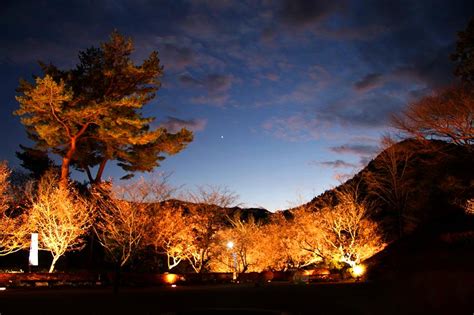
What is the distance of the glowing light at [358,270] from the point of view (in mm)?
33969

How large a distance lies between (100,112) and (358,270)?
22.8 m

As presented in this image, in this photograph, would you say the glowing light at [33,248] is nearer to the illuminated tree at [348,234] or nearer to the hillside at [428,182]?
the hillside at [428,182]

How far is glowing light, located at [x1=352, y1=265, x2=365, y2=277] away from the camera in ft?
111

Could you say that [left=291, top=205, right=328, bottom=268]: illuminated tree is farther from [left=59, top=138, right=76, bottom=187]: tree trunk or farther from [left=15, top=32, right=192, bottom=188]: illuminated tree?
[left=59, top=138, right=76, bottom=187]: tree trunk

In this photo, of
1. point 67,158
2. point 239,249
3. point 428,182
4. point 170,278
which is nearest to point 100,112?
point 67,158

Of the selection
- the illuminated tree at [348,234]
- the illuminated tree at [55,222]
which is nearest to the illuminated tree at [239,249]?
the illuminated tree at [348,234]

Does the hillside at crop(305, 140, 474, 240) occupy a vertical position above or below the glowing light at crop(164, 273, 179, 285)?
above

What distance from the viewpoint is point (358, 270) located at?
34.2m

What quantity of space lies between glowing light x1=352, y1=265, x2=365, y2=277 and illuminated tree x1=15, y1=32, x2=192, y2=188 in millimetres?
16634

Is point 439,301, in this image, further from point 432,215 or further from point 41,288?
point 432,215

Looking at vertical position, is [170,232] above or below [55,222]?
below

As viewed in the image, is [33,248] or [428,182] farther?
[428,182]

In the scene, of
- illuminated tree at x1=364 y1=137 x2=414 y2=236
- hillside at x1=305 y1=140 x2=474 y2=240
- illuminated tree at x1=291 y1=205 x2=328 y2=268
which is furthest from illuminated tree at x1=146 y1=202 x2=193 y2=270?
illuminated tree at x1=364 y1=137 x2=414 y2=236

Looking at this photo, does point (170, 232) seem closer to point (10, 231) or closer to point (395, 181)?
point (10, 231)
